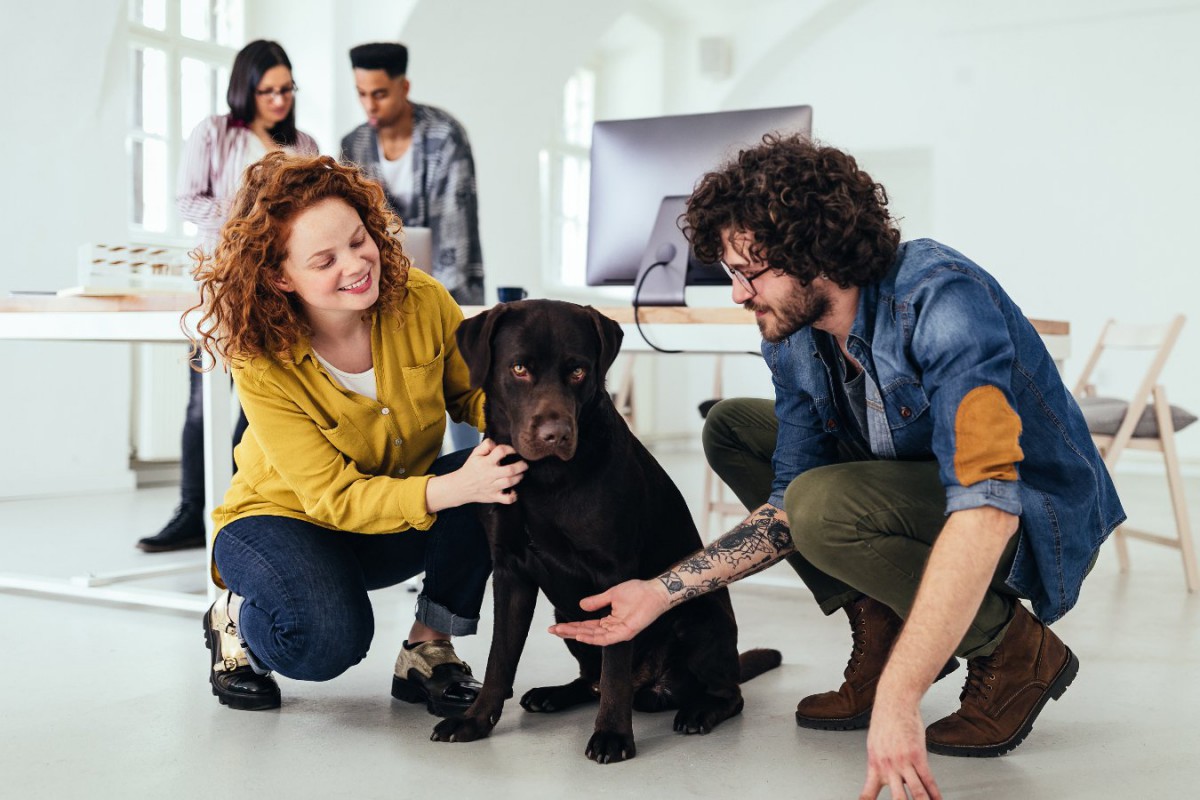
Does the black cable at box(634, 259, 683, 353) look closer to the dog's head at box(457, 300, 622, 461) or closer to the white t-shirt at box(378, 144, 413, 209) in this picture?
the dog's head at box(457, 300, 622, 461)

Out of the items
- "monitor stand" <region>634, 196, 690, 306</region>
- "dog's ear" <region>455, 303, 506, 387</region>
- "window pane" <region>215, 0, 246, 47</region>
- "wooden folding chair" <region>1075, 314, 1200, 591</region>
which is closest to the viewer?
"dog's ear" <region>455, 303, 506, 387</region>

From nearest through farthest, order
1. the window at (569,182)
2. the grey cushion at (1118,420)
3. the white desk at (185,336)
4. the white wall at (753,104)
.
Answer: the white desk at (185,336) → the grey cushion at (1118,420) → the white wall at (753,104) → the window at (569,182)

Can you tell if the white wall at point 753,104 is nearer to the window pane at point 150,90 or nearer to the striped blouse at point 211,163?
the window pane at point 150,90

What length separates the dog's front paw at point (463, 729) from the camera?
1.72 metres

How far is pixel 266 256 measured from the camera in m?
1.81

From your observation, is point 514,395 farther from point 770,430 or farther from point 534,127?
point 534,127

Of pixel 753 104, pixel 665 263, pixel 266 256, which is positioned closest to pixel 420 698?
pixel 266 256

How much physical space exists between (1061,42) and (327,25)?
5.28m

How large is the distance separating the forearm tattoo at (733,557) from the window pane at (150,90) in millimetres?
5098

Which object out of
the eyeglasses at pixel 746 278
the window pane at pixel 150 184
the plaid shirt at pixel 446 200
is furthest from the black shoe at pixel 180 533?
the window pane at pixel 150 184

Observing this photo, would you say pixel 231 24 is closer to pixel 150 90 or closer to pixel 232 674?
pixel 150 90

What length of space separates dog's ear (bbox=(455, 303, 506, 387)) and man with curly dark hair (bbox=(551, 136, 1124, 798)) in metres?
0.34

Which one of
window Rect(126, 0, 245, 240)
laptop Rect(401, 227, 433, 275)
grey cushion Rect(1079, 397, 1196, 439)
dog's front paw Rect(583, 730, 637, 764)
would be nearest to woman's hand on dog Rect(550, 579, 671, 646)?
dog's front paw Rect(583, 730, 637, 764)

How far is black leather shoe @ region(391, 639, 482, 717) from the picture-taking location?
188 centimetres
